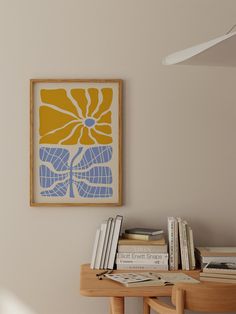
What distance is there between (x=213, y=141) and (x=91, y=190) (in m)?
A: 0.69

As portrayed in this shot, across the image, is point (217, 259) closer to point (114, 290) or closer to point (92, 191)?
point (114, 290)

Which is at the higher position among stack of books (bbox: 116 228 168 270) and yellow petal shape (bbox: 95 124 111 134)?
yellow petal shape (bbox: 95 124 111 134)

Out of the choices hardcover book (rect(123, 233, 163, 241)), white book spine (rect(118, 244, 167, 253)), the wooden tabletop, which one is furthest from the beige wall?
the wooden tabletop

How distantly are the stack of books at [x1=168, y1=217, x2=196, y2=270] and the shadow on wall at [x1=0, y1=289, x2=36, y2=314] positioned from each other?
2.65 feet

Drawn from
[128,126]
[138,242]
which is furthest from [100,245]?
[128,126]

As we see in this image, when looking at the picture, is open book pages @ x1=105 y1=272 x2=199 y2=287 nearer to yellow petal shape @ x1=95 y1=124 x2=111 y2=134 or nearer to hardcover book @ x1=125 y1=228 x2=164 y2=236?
hardcover book @ x1=125 y1=228 x2=164 y2=236

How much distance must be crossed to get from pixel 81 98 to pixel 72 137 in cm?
21

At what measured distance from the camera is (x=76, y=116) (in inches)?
124

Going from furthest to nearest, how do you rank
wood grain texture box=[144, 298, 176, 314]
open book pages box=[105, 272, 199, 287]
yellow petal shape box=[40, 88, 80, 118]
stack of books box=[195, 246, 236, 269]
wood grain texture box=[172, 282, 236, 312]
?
yellow petal shape box=[40, 88, 80, 118]
stack of books box=[195, 246, 236, 269]
open book pages box=[105, 272, 199, 287]
wood grain texture box=[144, 298, 176, 314]
wood grain texture box=[172, 282, 236, 312]

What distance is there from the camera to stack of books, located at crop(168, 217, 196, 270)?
296 cm

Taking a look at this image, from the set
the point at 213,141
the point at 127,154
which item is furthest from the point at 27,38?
the point at 213,141

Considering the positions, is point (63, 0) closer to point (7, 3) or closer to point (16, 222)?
point (7, 3)

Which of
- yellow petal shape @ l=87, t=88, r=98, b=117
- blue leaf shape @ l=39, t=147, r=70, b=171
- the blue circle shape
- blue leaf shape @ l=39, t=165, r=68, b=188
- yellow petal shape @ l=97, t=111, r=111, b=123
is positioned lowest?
blue leaf shape @ l=39, t=165, r=68, b=188

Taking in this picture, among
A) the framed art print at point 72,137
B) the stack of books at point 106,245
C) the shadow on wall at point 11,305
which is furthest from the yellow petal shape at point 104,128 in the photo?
the shadow on wall at point 11,305
